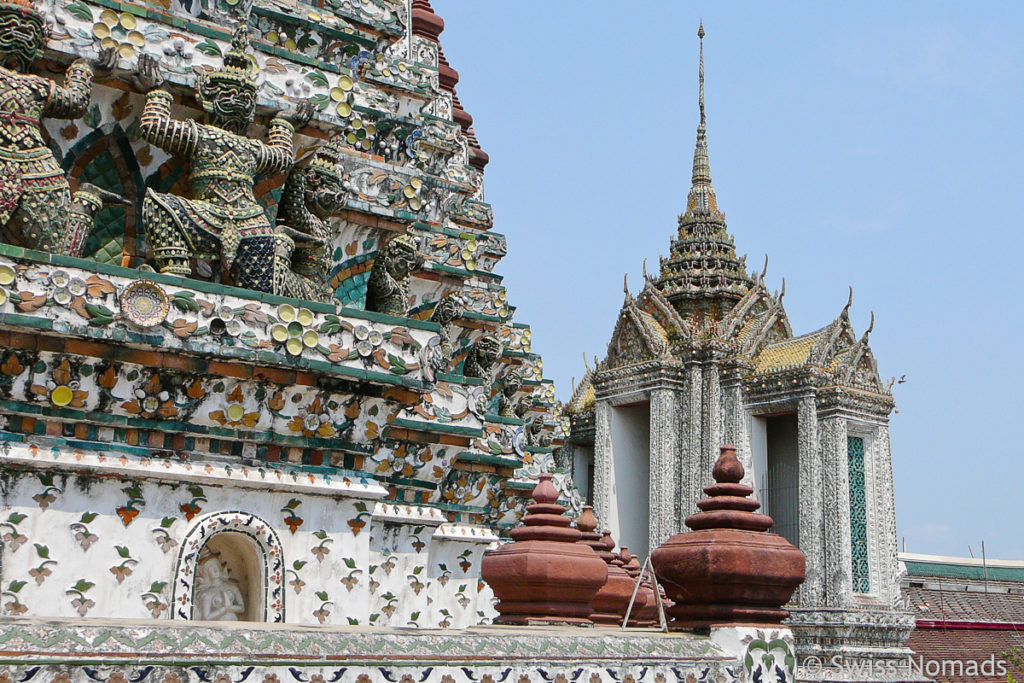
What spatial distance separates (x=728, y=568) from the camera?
259 inches

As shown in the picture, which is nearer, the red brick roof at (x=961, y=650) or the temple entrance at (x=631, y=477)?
the red brick roof at (x=961, y=650)

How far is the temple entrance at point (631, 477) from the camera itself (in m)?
32.0

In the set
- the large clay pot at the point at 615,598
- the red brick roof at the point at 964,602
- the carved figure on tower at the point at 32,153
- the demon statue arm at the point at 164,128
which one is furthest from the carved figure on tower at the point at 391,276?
the red brick roof at the point at 964,602

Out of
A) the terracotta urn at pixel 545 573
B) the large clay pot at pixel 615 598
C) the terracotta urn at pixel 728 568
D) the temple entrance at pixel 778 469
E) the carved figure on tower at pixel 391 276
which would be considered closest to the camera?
the terracotta urn at pixel 728 568

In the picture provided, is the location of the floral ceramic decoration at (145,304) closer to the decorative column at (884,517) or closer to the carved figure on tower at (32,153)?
the carved figure on tower at (32,153)

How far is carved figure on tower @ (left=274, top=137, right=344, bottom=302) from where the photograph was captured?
30.5 ft

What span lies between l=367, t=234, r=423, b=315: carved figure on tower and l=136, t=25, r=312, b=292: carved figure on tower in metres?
1.93

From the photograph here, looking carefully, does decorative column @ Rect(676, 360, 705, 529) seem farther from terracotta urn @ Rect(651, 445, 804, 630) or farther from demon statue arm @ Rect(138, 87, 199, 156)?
terracotta urn @ Rect(651, 445, 804, 630)

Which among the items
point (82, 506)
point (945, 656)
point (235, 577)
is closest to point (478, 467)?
point (235, 577)

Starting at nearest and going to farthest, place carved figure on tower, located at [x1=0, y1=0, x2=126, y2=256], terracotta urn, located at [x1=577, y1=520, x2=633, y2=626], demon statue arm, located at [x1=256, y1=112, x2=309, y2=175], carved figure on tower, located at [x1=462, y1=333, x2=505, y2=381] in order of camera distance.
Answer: carved figure on tower, located at [x1=0, y1=0, x2=126, y2=256], demon statue arm, located at [x1=256, y1=112, x2=309, y2=175], terracotta urn, located at [x1=577, y1=520, x2=633, y2=626], carved figure on tower, located at [x1=462, y1=333, x2=505, y2=381]

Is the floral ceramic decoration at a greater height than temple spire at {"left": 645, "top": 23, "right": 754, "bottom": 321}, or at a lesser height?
lesser

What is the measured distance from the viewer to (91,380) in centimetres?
715

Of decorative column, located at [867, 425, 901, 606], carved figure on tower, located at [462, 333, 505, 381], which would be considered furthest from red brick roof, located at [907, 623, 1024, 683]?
carved figure on tower, located at [462, 333, 505, 381]

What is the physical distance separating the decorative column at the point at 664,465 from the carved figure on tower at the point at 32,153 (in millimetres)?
23593
